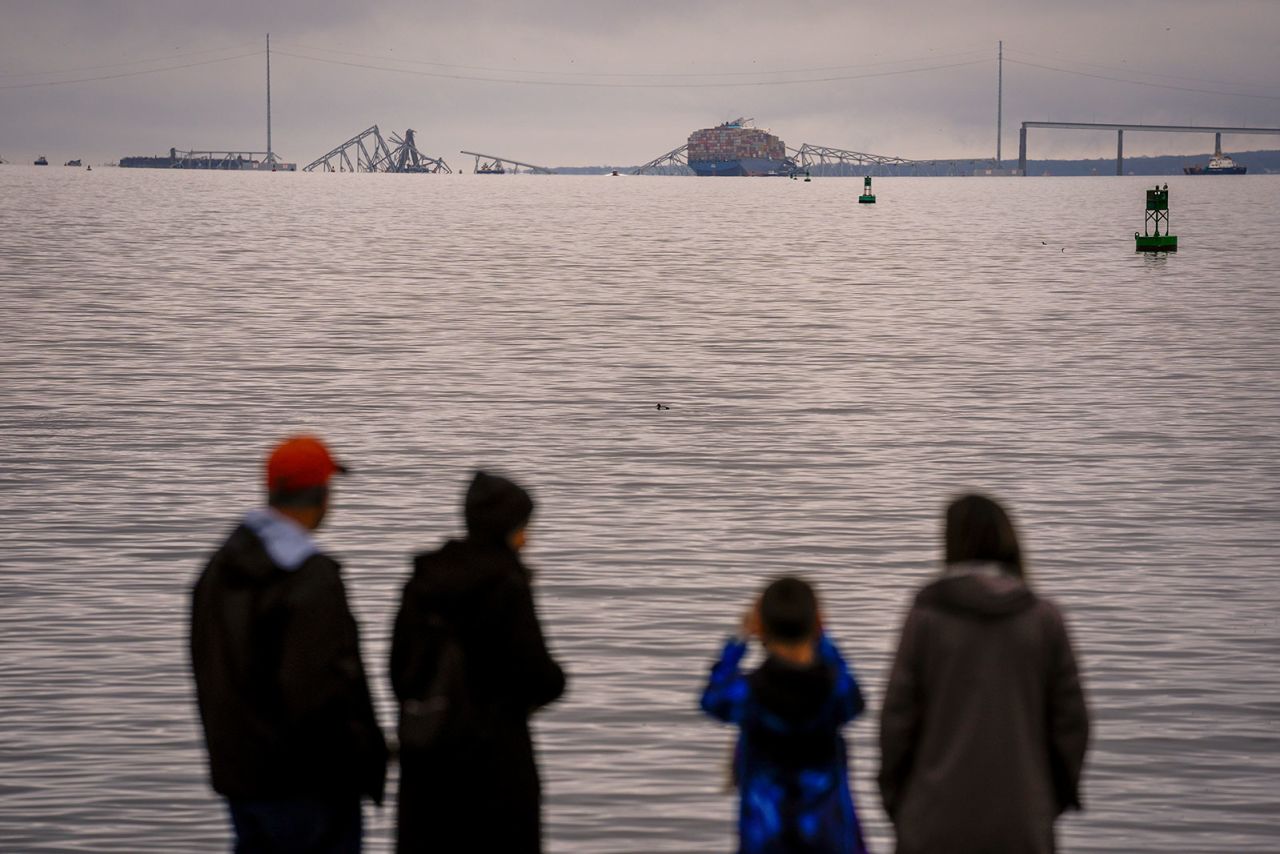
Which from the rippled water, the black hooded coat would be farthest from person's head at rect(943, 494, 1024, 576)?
the rippled water

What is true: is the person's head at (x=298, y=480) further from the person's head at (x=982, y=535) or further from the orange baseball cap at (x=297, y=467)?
the person's head at (x=982, y=535)

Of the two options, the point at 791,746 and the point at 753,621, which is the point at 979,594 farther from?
the point at 791,746

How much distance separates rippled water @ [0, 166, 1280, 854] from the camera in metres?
11.5

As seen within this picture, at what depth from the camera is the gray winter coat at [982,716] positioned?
230 inches

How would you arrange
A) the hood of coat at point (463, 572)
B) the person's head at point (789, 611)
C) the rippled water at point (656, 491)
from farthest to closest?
the rippled water at point (656, 491) < the hood of coat at point (463, 572) < the person's head at point (789, 611)

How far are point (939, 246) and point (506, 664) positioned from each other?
96985mm

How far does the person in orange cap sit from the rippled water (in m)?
4.13

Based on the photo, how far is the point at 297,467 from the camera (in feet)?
20.0

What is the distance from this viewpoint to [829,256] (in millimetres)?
87125

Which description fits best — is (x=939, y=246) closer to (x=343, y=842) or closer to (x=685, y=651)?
(x=685, y=651)

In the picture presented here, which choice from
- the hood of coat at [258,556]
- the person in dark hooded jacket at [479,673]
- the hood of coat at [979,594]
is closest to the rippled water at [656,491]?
the person in dark hooded jacket at [479,673]

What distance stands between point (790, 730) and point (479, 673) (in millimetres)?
1103

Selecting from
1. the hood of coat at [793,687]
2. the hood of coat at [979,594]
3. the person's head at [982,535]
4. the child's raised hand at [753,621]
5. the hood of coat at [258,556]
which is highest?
the person's head at [982,535]

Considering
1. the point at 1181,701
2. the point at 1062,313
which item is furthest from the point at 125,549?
the point at 1062,313
